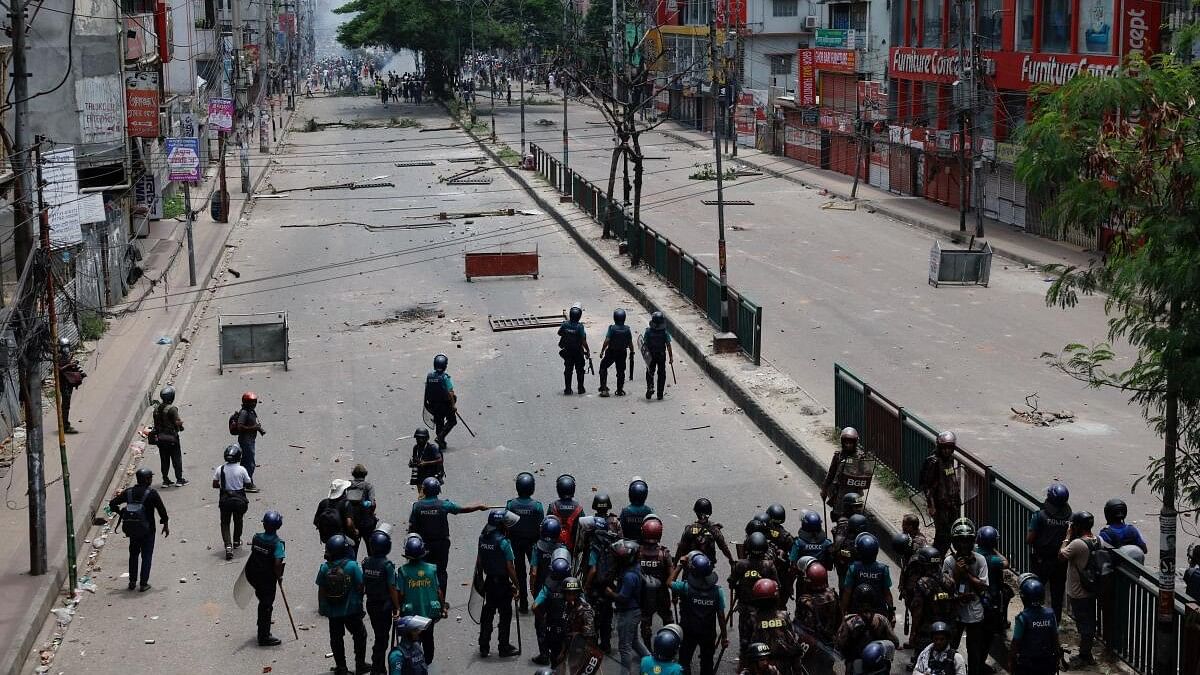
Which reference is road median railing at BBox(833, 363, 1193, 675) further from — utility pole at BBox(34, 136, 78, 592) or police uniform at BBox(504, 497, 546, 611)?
utility pole at BBox(34, 136, 78, 592)

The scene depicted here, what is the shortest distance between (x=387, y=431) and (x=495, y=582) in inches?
334

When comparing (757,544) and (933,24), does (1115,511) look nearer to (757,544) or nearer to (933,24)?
(757,544)

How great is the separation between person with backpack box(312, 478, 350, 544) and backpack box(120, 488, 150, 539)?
1.69 m

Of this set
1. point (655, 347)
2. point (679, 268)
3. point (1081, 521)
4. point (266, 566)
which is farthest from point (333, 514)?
point (679, 268)

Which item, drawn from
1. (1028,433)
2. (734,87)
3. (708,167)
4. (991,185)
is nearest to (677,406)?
(1028,433)

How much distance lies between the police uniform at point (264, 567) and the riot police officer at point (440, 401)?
6.14 m

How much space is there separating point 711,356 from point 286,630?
1205cm

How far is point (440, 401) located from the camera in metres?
18.5

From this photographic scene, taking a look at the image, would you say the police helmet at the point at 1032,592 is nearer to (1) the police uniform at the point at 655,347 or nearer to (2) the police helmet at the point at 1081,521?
(2) the police helmet at the point at 1081,521

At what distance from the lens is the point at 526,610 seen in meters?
13.1

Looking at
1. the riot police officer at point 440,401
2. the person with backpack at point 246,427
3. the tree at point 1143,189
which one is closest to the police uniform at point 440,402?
the riot police officer at point 440,401

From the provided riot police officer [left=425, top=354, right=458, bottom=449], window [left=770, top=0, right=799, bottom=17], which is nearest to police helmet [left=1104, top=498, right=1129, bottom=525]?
riot police officer [left=425, top=354, right=458, bottom=449]

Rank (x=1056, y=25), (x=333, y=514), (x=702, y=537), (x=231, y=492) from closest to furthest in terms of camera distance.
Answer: (x=702, y=537) → (x=333, y=514) → (x=231, y=492) → (x=1056, y=25)

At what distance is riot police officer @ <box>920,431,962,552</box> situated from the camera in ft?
44.7
